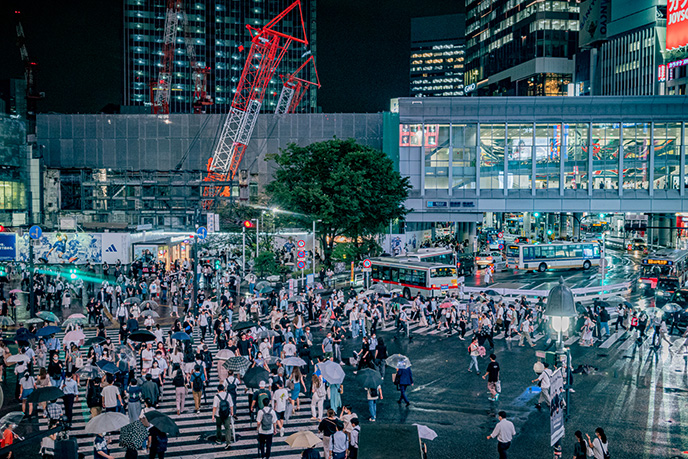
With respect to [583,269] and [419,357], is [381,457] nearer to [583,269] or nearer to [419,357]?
[419,357]

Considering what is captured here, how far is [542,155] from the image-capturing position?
56688 millimetres

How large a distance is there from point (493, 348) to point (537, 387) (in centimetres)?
506

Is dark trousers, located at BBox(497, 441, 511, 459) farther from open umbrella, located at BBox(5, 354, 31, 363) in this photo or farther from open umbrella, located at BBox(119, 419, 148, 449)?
open umbrella, located at BBox(5, 354, 31, 363)

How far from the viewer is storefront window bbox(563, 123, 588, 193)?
56469mm

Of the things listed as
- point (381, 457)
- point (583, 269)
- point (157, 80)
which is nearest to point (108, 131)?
point (583, 269)

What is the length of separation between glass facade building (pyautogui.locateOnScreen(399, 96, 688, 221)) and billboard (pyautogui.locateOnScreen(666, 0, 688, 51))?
2224cm

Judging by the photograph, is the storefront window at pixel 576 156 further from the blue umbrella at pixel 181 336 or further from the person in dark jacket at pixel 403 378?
the blue umbrella at pixel 181 336

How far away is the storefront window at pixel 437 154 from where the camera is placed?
5703 cm

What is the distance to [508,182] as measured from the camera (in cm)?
5672

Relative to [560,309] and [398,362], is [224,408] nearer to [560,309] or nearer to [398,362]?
[398,362]

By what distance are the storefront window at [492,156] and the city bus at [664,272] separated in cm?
2026

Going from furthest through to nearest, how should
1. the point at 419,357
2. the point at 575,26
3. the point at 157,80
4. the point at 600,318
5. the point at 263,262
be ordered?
the point at 157,80 → the point at 575,26 → the point at 263,262 → the point at 600,318 → the point at 419,357

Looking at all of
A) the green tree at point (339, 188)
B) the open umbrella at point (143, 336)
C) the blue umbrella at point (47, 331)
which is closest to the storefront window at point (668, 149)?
the green tree at point (339, 188)

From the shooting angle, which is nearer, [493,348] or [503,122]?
[493,348]
